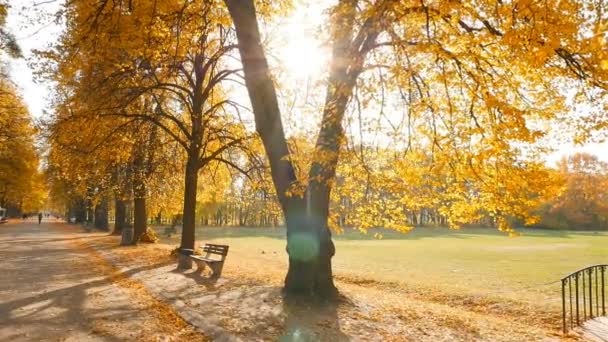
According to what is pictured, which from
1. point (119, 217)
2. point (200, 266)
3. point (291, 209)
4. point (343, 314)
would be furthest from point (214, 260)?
point (119, 217)

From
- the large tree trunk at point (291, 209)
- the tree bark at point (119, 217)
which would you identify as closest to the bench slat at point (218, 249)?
the large tree trunk at point (291, 209)

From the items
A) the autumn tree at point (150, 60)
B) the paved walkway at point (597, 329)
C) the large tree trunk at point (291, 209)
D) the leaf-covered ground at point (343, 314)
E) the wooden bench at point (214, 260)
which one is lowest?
the paved walkway at point (597, 329)

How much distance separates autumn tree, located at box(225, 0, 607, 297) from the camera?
20.4ft

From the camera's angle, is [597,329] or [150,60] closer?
[597,329]

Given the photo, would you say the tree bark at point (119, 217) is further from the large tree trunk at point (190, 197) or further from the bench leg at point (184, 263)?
the bench leg at point (184, 263)

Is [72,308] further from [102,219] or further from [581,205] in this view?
[581,205]

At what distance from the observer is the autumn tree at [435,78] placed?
6.23 meters

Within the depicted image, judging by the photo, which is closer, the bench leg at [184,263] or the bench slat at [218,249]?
the bench slat at [218,249]

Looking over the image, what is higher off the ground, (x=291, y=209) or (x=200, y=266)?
(x=291, y=209)

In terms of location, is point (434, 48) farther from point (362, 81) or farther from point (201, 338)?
point (201, 338)

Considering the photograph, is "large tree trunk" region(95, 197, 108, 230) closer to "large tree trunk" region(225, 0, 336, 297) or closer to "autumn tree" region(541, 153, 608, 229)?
"large tree trunk" region(225, 0, 336, 297)

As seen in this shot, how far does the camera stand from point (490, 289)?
1375 cm

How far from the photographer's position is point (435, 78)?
827 centimetres

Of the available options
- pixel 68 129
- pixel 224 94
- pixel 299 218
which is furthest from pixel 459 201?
pixel 224 94
